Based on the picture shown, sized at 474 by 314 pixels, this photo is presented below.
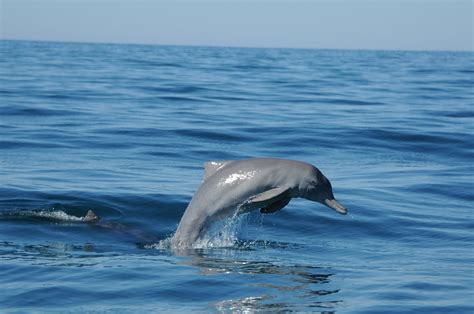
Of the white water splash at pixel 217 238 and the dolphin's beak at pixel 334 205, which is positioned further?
the white water splash at pixel 217 238

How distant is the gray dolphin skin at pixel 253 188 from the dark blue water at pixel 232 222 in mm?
575

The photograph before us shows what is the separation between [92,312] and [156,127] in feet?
54.4

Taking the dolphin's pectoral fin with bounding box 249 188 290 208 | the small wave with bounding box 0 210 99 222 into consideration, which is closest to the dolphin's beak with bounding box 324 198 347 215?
the dolphin's pectoral fin with bounding box 249 188 290 208

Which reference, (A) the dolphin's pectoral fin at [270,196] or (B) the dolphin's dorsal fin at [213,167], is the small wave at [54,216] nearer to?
(B) the dolphin's dorsal fin at [213,167]

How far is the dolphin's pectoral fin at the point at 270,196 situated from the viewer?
11750mm

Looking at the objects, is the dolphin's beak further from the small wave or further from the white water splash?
the small wave

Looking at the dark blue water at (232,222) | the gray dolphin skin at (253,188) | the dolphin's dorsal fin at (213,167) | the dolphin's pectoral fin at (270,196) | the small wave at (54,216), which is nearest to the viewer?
the dark blue water at (232,222)

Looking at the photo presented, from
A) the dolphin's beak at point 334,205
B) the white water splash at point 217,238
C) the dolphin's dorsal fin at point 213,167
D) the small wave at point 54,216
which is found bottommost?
the white water splash at point 217,238

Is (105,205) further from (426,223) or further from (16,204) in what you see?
(426,223)

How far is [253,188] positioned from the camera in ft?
39.7

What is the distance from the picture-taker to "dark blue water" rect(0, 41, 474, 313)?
1047 centimetres

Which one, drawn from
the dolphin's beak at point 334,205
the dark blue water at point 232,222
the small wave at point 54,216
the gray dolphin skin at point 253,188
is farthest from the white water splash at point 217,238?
the small wave at point 54,216

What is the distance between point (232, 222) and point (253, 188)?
122cm

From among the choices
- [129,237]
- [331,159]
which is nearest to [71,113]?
[331,159]
